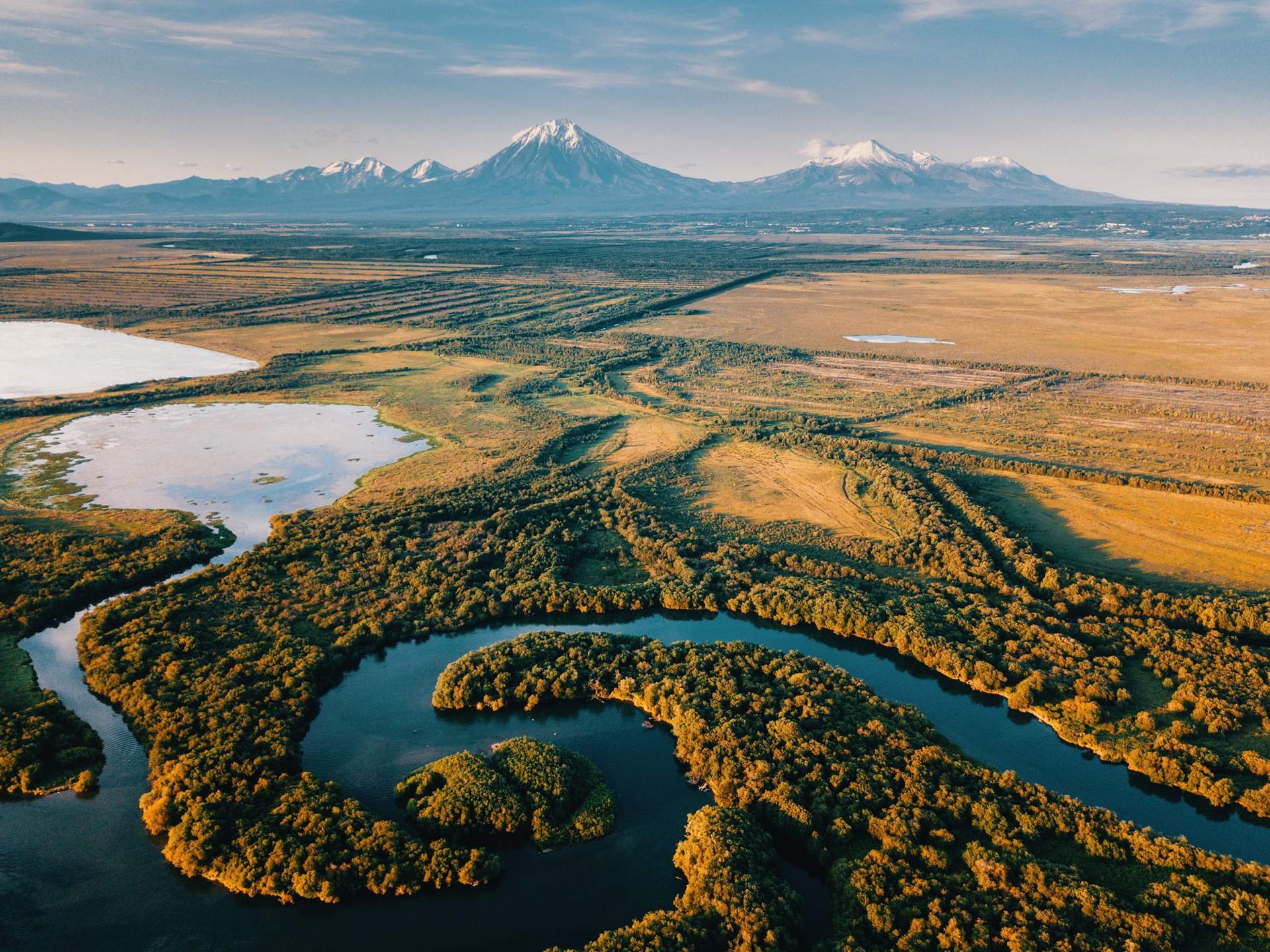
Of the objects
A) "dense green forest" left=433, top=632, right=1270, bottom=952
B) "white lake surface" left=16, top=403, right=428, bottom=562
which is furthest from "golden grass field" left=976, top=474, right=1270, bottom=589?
"white lake surface" left=16, top=403, right=428, bottom=562

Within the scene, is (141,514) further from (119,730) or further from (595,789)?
(595,789)

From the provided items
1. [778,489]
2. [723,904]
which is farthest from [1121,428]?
[723,904]

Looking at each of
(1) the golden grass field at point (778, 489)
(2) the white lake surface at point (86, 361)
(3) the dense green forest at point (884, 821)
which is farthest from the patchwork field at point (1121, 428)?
(2) the white lake surface at point (86, 361)

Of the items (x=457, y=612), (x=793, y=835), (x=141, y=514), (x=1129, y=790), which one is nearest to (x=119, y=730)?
(x=457, y=612)

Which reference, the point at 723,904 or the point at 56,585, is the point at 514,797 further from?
the point at 56,585

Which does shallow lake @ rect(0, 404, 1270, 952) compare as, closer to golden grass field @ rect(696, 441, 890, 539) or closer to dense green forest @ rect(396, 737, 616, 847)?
dense green forest @ rect(396, 737, 616, 847)

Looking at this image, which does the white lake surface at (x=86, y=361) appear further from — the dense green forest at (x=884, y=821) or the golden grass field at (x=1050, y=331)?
the dense green forest at (x=884, y=821)
